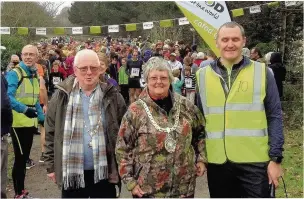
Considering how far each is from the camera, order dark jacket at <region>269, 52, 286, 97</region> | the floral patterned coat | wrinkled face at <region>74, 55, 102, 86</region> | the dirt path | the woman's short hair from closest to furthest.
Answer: the floral patterned coat, the woman's short hair, wrinkled face at <region>74, 55, 102, 86</region>, the dirt path, dark jacket at <region>269, 52, 286, 97</region>

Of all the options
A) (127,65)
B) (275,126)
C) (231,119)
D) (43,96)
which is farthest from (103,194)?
(127,65)

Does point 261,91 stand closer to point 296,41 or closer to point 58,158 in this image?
point 58,158

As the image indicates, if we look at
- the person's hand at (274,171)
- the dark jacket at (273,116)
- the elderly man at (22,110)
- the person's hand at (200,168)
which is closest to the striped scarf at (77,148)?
the person's hand at (200,168)

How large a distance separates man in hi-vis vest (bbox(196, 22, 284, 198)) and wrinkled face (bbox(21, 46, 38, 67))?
102 inches

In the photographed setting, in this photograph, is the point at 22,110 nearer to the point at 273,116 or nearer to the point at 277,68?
the point at 273,116

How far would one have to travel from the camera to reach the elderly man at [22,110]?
17.1 ft

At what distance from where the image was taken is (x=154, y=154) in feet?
10.7

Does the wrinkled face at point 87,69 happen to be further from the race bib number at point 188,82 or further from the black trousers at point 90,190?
the race bib number at point 188,82

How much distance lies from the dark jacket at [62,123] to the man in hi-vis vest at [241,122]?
73 cm

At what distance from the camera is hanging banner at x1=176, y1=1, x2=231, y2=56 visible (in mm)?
6500

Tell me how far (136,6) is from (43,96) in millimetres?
34346

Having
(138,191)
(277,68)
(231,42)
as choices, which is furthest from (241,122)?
(277,68)

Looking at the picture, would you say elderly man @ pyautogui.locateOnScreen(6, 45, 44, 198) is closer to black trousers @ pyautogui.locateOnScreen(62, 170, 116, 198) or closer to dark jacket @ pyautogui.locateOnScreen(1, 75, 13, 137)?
dark jacket @ pyautogui.locateOnScreen(1, 75, 13, 137)

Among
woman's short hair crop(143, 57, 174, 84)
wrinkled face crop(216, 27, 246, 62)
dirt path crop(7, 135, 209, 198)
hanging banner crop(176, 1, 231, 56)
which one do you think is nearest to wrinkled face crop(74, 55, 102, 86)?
woman's short hair crop(143, 57, 174, 84)
